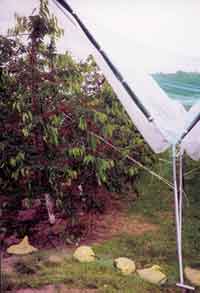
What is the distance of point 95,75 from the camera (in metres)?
4.88

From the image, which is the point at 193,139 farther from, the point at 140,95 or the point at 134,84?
the point at 134,84

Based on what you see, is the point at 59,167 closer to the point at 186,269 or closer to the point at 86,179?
the point at 86,179

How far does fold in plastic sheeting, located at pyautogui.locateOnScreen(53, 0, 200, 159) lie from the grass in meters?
1.07

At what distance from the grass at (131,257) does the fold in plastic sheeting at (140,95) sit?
3.53 ft

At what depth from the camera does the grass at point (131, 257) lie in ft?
11.5

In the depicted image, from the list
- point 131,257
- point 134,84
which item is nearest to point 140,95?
point 134,84

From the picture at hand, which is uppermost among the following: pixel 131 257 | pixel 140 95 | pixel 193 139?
pixel 140 95

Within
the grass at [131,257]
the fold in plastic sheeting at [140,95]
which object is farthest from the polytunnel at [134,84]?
the grass at [131,257]

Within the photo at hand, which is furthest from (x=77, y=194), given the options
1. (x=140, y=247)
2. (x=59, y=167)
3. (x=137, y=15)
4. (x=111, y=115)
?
(x=137, y=15)

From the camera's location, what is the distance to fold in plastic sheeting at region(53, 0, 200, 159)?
3.62 meters

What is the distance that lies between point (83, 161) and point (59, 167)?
348mm

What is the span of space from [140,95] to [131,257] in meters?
1.56

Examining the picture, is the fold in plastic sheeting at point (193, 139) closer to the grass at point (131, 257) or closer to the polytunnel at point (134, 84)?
the polytunnel at point (134, 84)

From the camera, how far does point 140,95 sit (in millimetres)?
3691
